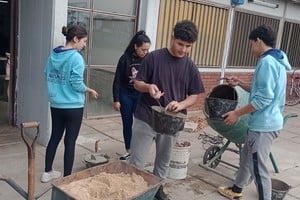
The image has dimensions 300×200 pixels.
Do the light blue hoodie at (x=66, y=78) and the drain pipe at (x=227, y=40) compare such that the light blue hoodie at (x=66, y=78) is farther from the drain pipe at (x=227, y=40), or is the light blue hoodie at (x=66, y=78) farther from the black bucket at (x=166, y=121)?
the drain pipe at (x=227, y=40)

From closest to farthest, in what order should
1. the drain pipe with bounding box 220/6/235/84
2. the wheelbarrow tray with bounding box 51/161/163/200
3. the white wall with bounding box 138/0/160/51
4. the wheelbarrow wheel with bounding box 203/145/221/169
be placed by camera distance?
1. the wheelbarrow tray with bounding box 51/161/163/200
2. the wheelbarrow wheel with bounding box 203/145/221/169
3. the white wall with bounding box 138/0/160/51
4. the drain pipe with bounding box 220/6/235/84

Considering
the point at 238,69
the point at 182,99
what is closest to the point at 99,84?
the point at 182,99

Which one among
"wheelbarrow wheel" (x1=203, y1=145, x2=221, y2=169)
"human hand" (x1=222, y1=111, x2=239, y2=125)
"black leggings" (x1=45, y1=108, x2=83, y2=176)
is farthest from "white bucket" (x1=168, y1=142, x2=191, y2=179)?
"black leggings" (x1=45, y1=108, x2=83, y2=176)

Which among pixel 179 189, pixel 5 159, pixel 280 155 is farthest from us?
pixel 280 155

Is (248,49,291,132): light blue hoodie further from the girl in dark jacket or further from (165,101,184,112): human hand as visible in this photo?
the girl in dark jacket

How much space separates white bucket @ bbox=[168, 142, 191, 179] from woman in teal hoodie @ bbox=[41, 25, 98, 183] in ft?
3.98

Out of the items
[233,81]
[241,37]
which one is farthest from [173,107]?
[241,37]

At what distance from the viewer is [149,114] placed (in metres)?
3.32

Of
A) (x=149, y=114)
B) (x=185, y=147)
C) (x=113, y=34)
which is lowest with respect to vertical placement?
(x=185, y=147)

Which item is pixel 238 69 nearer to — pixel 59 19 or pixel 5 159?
pixel 59 19

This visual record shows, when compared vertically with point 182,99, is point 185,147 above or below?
below

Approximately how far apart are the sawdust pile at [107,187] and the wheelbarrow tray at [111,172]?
0.09 feet

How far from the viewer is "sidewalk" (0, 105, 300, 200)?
4047mm

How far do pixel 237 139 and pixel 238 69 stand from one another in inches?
196
